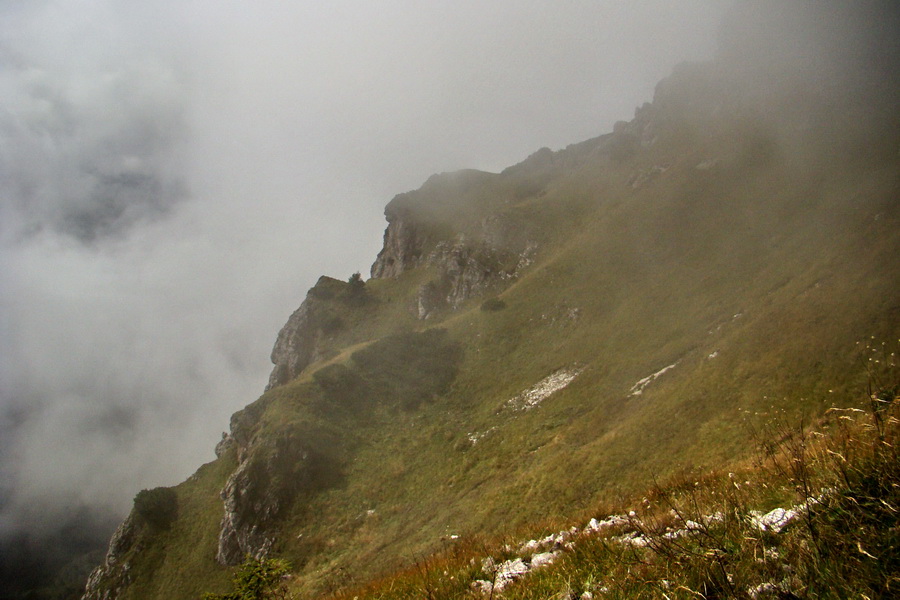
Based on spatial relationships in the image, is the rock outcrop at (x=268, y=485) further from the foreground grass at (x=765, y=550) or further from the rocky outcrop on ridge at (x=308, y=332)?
the foreground grass at (x=765, y=550)

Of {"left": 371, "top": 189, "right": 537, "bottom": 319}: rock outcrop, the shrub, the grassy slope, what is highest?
{"left": 371, "top": 189, "right": 537, "bottom": 319}: rock outcrop

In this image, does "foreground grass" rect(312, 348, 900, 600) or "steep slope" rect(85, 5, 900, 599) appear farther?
"steep slope" rect(85, 5, 900, 599)

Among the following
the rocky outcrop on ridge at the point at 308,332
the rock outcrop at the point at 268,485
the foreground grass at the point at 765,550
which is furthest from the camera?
the rocky outcrop on ridge at the point at 308,332

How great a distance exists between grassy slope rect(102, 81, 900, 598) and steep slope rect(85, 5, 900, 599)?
217 mm

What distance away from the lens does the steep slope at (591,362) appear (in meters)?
24.8

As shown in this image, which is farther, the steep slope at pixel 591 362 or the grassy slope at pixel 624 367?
the steep slope at pixel 591 362

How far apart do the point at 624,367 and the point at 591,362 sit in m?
5.24

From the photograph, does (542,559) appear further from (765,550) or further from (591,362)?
(591,362)

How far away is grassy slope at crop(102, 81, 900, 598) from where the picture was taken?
23547 millimetres

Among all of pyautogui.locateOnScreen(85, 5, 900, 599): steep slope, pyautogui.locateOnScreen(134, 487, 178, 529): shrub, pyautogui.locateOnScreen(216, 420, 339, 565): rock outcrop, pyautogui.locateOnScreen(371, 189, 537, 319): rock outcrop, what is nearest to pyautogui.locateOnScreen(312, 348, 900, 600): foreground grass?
pyautogui.locateOnScreen(85, 5, 900, 599): steep slope

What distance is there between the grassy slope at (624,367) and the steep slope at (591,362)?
0.71 feet

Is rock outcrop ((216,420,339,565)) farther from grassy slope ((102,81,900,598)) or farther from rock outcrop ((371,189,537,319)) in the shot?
rock outcrop ((371,189,537,319))

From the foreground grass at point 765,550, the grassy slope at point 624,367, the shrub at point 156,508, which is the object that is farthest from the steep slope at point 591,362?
the foreground grass at point 765,550

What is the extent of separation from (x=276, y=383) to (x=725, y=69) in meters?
124
